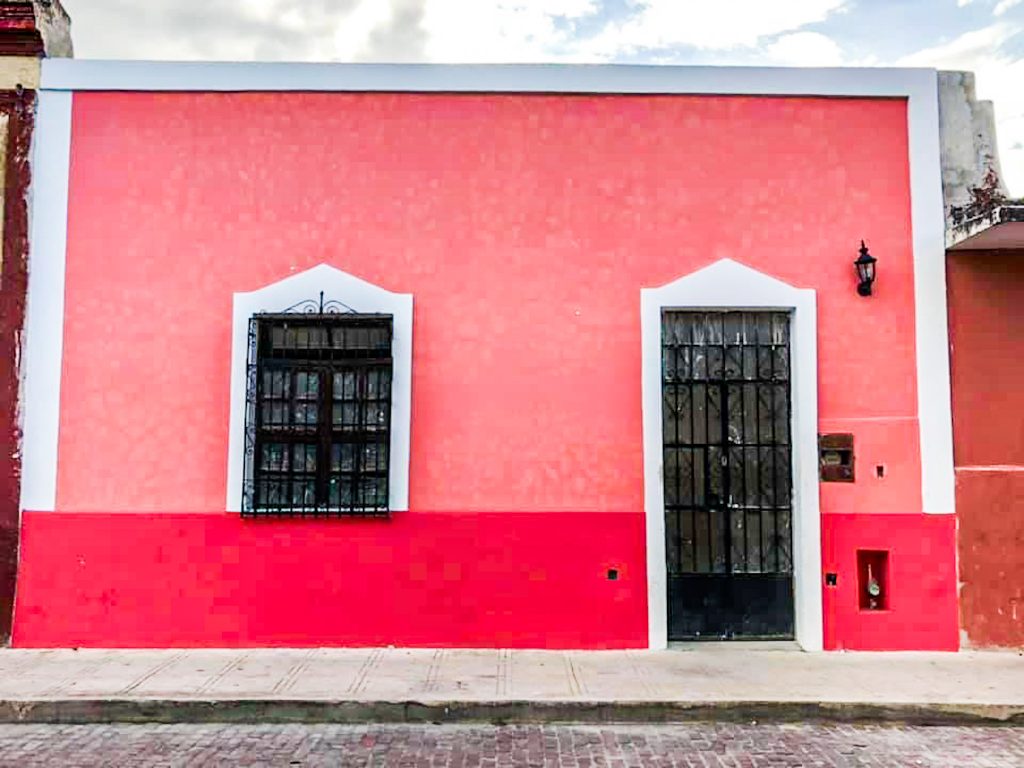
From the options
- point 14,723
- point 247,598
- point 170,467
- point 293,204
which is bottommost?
point 14,723

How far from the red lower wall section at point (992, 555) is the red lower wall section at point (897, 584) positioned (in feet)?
0.41

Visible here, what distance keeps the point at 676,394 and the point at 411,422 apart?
210 centimetres

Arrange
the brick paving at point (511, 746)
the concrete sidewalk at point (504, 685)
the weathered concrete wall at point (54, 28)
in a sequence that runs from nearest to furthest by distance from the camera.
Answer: the brick paving at point (511, 746)
the concrete sidewalk at point (504, 685)
the weathered concrete wall at point (54, 28)

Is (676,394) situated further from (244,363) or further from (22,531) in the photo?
(22,531)

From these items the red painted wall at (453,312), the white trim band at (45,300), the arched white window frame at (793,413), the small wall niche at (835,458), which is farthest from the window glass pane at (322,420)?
the small wall niche at (835,458)

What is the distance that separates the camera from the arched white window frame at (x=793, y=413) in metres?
6.65

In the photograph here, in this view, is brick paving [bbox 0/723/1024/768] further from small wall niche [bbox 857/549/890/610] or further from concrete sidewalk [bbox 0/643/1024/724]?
small wall niche [bbox 857/549/890/610]

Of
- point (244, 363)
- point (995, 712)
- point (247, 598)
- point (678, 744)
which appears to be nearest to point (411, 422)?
point (244, 363)

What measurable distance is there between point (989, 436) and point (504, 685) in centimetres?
418

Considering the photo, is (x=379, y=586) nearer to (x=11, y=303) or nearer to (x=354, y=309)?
(x=354, y=309)

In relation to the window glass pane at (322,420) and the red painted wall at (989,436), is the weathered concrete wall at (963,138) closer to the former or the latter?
the red painted wall at (989,436)

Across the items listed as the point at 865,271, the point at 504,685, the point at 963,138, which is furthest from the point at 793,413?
the point at 504,685

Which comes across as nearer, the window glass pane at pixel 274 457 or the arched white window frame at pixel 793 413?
the arched white window frame at pixel 793 413

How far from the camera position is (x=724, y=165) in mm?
6965
